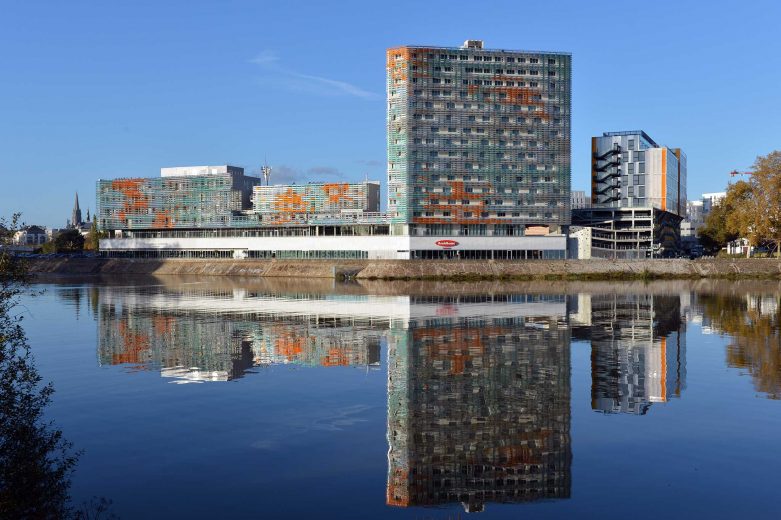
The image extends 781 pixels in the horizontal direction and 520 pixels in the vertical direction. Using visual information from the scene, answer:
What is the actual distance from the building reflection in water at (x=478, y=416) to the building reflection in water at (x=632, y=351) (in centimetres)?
248

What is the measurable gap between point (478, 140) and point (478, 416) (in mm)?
144669

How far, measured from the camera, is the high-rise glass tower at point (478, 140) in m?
170

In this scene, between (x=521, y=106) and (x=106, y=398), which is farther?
(x=521, y=106)

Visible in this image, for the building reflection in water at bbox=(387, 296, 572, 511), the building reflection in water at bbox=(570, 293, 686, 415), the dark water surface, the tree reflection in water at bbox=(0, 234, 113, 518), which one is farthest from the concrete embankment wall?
the tree reflection in water at bbox=(0, 234, 113, 518)

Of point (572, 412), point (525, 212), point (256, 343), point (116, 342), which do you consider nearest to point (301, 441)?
point (572, 412)

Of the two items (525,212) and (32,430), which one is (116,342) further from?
(525,212)

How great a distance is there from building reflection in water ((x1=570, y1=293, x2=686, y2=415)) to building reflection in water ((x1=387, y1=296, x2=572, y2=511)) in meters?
2.48

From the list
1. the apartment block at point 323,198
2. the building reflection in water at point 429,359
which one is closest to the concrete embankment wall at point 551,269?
the apartment block at point 323,198

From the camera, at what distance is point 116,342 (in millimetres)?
61219

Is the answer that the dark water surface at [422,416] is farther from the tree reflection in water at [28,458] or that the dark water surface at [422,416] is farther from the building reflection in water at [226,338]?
the tree reflection in water at [28,458]

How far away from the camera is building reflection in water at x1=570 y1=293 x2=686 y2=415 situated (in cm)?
3934

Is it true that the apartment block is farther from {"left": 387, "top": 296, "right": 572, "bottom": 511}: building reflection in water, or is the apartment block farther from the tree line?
{"left": 387, "top": 296, "right": 572, "bottom": 511}: building reflection in water

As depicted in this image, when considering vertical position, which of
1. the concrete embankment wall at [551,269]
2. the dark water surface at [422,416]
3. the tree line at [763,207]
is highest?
the tree line at [763,207]

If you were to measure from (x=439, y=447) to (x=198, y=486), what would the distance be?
9989mm
